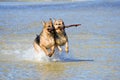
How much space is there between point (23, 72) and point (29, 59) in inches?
78.4

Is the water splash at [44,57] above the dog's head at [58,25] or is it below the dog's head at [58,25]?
below

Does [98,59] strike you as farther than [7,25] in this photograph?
No

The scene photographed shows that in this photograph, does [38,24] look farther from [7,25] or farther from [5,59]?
[5,59]

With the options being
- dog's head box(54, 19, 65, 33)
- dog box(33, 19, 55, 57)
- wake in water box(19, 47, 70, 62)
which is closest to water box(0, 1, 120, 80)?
wake in water box(19, 47, 70, 62)

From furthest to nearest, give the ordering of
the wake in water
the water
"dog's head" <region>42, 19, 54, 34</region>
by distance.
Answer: the wake in water, "dog's head" <region>42, 19, 54, 34</region>, the water

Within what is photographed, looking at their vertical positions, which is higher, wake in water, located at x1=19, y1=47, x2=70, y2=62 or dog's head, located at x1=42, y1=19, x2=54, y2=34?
dog's head, located at x1=42, y1=19, x2=54, y2=34

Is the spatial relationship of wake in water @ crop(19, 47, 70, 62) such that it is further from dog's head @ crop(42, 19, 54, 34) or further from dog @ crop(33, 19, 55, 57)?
dog's head @ crop(42, 19, 54, 34)

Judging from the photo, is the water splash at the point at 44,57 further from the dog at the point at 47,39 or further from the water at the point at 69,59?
the dog at the point at 47,39

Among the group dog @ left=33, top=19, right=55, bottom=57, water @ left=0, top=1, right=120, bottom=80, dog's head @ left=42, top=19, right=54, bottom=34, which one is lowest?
water @ left=0, top=1, right=120, bottom=80

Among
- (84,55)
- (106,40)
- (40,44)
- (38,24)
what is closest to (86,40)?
(106,40)

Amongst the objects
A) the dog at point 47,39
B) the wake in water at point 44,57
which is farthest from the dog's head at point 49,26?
the wake in water at point 44,57

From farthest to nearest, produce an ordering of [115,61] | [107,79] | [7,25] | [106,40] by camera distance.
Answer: [7,25] < [106,40] < [115,61] < [107,79]

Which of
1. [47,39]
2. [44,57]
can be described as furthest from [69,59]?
[47,39]

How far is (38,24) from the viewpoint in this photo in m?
24.0
